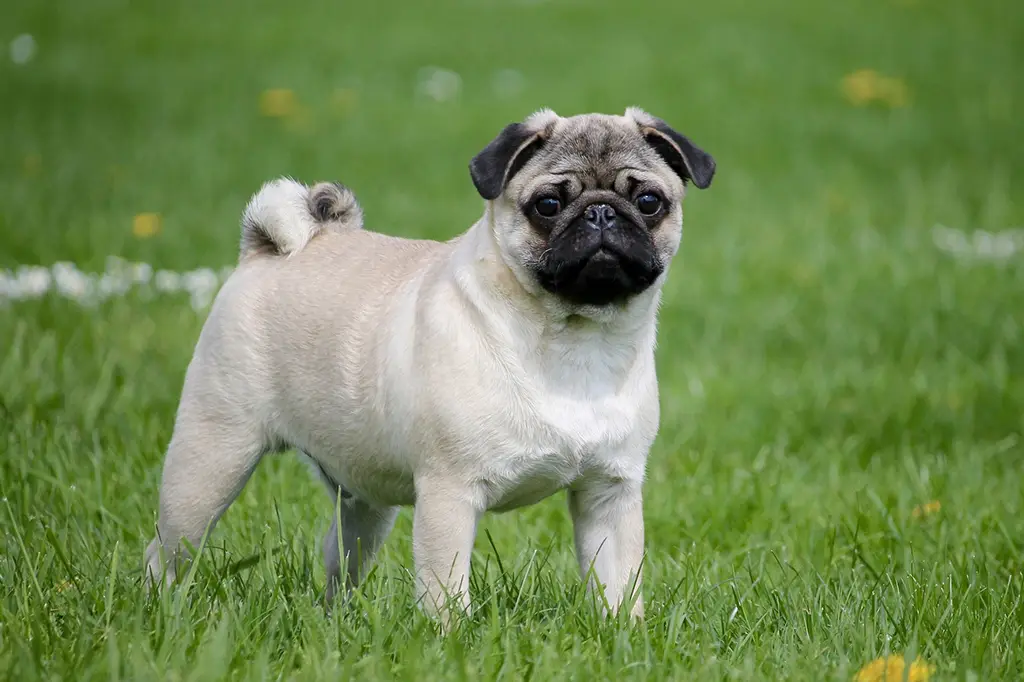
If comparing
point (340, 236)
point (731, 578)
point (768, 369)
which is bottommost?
point (768, 369)

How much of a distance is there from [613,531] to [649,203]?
3.07ft

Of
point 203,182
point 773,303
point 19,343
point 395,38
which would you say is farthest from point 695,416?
point 395,38

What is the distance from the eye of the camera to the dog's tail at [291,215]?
4227mm

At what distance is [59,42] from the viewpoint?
1399 centimetres

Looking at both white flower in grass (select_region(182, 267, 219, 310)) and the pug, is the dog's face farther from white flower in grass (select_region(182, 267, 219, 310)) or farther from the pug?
white flower in grass (select_region(182, 267, 219, 310))

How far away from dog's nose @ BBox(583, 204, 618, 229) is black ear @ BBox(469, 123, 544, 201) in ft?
0.83

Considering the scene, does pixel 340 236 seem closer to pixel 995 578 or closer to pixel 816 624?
pixel 816 624

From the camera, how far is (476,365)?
3.51 meters

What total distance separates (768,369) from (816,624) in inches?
133

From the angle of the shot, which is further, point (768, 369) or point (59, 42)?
point (59, 42)

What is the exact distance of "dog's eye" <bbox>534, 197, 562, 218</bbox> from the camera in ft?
12.1

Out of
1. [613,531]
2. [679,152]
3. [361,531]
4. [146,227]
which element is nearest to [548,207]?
[679,152]

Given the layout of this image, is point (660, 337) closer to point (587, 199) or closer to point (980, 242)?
point (980, 242)

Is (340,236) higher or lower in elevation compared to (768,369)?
higher
